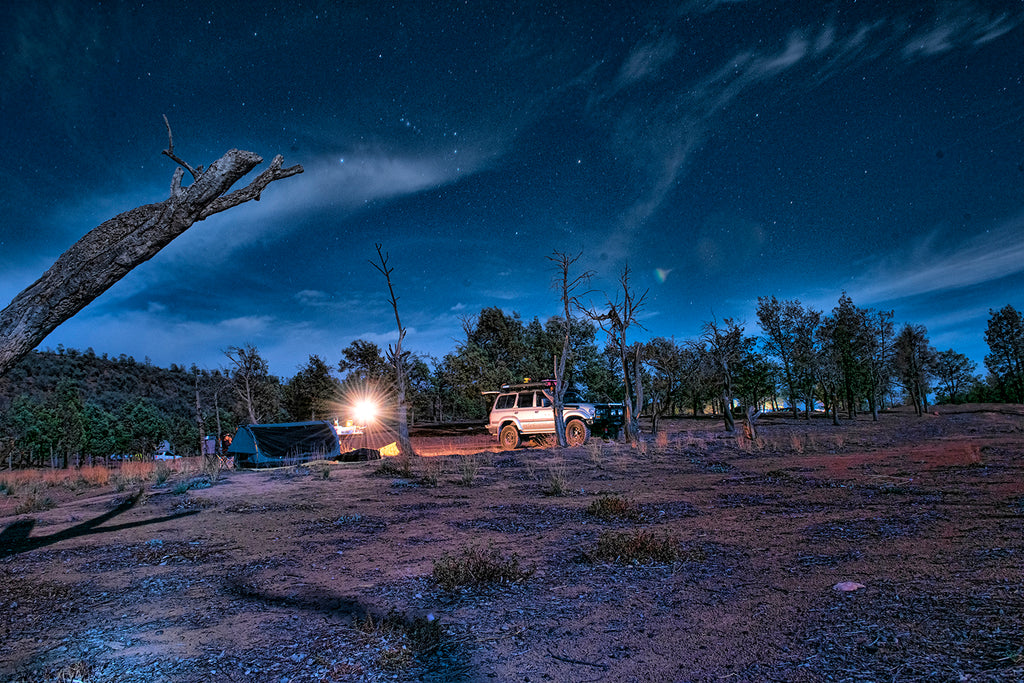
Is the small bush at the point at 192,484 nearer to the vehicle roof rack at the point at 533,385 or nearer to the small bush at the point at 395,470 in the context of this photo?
the small bush at the point at 395,470

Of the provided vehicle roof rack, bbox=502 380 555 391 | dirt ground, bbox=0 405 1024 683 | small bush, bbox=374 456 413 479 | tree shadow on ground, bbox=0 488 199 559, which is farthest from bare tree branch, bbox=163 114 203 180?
vehicle roof rack, bbox=502 380 555 391

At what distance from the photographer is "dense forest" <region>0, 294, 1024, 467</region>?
32500 millimetres

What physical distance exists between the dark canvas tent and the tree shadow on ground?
10.3 meters

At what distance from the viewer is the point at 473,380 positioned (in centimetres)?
4288

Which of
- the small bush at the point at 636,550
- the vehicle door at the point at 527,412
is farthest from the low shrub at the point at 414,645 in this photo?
the vehicle door at the point at 527,412

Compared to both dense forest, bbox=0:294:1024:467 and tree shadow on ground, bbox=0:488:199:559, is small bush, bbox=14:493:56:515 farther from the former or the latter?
dense forest, bbox=0:294:1024:467

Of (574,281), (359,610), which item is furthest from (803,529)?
(574,281)

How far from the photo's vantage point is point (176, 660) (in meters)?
3.70

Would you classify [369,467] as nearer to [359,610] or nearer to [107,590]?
[107,590]

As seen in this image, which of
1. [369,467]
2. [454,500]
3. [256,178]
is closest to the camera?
[256,178]

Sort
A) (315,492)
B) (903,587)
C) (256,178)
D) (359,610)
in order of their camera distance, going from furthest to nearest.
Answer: (315,492) < (256,178) < (359,610) < (903,587)

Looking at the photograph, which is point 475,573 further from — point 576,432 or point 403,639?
point 576,432

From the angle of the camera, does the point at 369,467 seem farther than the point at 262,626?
Yes

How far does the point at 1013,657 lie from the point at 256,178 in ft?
23.6
